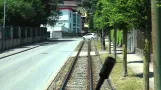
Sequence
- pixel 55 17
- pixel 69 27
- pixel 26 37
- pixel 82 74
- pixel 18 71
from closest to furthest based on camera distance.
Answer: pixel 82 74 < pixel 18 71 < pixel 26 37 < pixel 55 17 < pixel 69 27

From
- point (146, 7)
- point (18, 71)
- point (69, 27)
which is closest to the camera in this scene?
point (146, 7)

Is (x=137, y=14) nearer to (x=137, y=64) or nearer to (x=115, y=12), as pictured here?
(x=115, y=12)

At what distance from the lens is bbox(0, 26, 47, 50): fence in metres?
41.3

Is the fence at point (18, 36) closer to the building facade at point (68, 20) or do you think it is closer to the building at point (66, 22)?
the building at point (66, 22)

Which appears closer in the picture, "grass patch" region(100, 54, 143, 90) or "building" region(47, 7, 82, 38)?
"grass patch" region(100, 54, 143, 90)

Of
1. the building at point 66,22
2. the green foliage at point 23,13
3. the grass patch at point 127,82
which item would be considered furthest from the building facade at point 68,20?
the grass patch at point 127,82

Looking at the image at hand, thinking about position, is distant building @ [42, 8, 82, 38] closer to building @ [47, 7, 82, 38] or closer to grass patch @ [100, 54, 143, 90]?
building @ [47, 7, 82, 38]

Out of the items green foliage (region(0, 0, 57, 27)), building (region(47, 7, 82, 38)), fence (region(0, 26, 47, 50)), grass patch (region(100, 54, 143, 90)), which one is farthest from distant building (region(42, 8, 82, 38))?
grass patch (region(100, 54, 143, 90))

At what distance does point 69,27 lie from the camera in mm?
120500

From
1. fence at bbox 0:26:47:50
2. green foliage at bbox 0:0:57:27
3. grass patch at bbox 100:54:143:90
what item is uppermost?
green foliage at bbox 0:0:57:27

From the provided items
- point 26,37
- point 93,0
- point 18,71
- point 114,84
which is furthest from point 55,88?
point 26,37

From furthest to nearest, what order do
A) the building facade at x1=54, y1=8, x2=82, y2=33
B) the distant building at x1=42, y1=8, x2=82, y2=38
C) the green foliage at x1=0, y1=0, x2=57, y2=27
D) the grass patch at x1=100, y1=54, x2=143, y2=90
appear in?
the building facade at x1=54, y1=8, x2=82, y2=33 < the distant building at x1=42, y1=8, x2=82, y2=38 < the green foliage at x1=0, y1=0, x2=57, y2=27 < the grass patch at x1=100, y1=54, x2=143, y2=90

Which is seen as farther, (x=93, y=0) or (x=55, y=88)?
(x=93, y=0)

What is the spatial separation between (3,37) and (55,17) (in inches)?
1769
